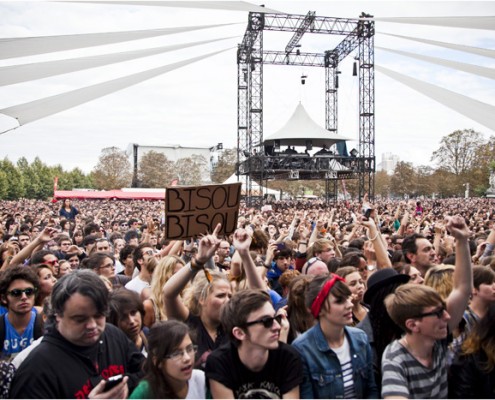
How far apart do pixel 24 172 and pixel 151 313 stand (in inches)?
3923

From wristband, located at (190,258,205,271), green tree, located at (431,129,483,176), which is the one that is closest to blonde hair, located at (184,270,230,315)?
wristband, located at (190,258,205,271)

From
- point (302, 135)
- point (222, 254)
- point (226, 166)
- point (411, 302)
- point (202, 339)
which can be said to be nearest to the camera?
point (411, 302)

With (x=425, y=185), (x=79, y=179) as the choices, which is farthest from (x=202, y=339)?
(x=79, y=179)

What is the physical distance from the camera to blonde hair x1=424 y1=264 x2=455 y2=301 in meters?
3.54

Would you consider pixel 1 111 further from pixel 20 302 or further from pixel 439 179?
pixel 439 179

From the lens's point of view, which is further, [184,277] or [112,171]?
[112,171]

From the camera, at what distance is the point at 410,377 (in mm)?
2676

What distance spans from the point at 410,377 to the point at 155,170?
234ft

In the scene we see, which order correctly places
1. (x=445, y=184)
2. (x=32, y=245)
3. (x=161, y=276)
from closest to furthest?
(x=161, y=276) → (x=32, y=245) → (x=445, y=184)

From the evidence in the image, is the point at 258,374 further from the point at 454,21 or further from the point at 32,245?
the point at 454,21

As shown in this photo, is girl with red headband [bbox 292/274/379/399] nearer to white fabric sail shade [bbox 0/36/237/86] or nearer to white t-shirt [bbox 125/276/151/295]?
white t-shirt [bbox 125/276/151/295]

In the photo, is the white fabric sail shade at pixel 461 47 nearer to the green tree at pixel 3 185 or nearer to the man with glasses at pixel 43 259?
the man with glasses at pixel 43 259

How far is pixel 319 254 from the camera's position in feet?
19.3

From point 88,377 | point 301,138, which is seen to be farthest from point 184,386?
point 301,138
